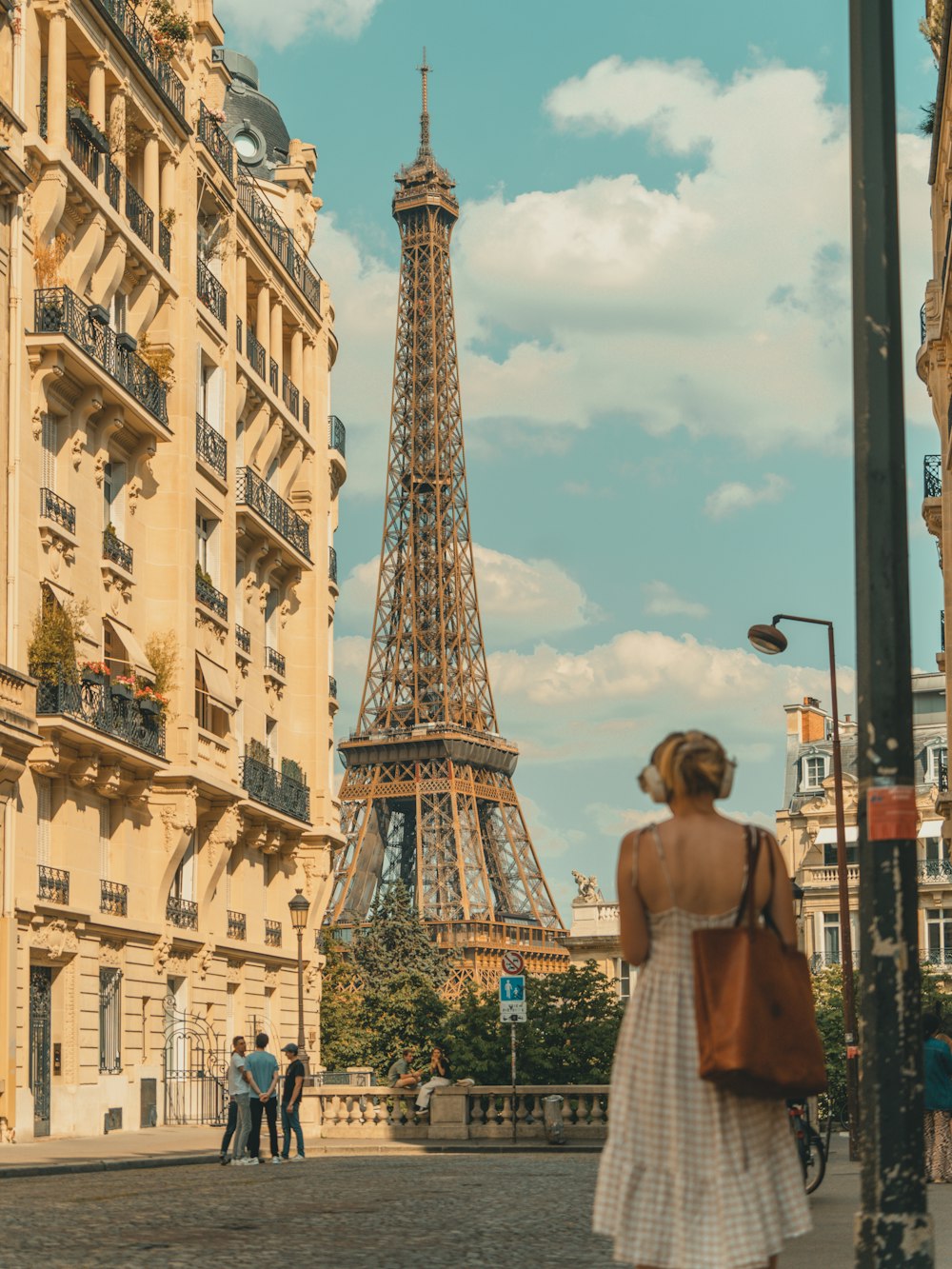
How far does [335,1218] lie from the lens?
51.9 feet

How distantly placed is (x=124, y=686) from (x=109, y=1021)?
580 cm

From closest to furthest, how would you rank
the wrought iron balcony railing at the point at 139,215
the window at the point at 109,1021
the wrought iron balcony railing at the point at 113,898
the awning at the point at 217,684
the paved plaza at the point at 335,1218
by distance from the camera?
the paved plaza at the point at 335,1218 → the window at the point at 109,1021 → the wrought iron balcony railing at the point at 113,898 → the wrought iron balcony railing at the point at 139,215 → the awning at the point at 217,684

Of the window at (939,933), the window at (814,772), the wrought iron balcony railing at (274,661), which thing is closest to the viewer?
the wrought iron balcony railing at (274,661)

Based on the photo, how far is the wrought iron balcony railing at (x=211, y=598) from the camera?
1576 inches

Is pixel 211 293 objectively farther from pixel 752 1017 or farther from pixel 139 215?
pixel 752 1017

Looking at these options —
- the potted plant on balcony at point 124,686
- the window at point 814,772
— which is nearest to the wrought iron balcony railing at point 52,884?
the potted plant on balcony at point 124,686

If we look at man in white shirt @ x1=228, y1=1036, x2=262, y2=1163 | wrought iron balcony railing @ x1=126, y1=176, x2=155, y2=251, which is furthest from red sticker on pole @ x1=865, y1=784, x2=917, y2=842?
wrought iron balcony railing @ x1=126, y1=176, x2=155, y2=251

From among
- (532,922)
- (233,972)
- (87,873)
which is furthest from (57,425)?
(532,922)

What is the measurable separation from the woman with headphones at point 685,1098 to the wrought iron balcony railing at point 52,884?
25.9 meters

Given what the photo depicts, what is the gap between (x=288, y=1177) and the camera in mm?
21938

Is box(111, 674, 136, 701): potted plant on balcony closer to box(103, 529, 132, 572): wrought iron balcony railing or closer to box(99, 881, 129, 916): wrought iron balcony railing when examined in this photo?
box(103, 529, 132, 572): wrought iron balcony railing

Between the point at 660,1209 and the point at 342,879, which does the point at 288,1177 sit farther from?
the point at 342,879

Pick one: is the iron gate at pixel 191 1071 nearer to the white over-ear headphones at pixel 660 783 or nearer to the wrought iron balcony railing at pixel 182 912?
the wrought iron balcony railing at pixel 182 912

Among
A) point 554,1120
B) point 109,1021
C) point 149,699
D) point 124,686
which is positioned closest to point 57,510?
point 124,686
